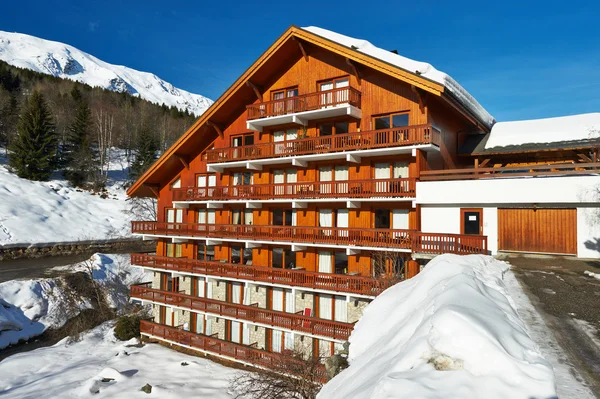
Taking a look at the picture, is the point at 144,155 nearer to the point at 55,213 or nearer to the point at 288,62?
the point at 55,213

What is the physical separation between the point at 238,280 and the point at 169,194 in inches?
403

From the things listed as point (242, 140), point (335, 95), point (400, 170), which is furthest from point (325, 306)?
point (242, 140)

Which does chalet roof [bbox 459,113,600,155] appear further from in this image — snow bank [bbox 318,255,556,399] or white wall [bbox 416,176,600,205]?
snow bank [bbox 318,255,556,399]

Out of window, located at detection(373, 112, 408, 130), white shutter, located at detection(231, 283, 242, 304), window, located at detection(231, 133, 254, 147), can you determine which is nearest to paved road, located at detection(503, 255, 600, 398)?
window, located at detection(373, 112, 408, 130)

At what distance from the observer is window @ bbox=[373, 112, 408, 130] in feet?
65.0

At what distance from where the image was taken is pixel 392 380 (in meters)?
4.30

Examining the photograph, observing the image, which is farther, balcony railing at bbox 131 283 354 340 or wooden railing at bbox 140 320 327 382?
wooden railing at bbox 140 320 327 382

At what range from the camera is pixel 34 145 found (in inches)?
2210

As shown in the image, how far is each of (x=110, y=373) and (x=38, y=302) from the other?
16003mm

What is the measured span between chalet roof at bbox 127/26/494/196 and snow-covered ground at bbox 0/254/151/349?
39.2 feet

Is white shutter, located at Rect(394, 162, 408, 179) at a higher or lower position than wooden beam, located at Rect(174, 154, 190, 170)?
lower

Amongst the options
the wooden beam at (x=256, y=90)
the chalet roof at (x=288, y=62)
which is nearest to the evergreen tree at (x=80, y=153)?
the chalet roof at (x=288, y=62)

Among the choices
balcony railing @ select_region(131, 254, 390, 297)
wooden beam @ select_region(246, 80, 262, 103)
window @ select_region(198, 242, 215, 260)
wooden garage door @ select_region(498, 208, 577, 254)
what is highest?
wooden beam @ select_region(246, 80, 262, 103)

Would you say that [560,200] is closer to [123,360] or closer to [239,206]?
[239,206]
